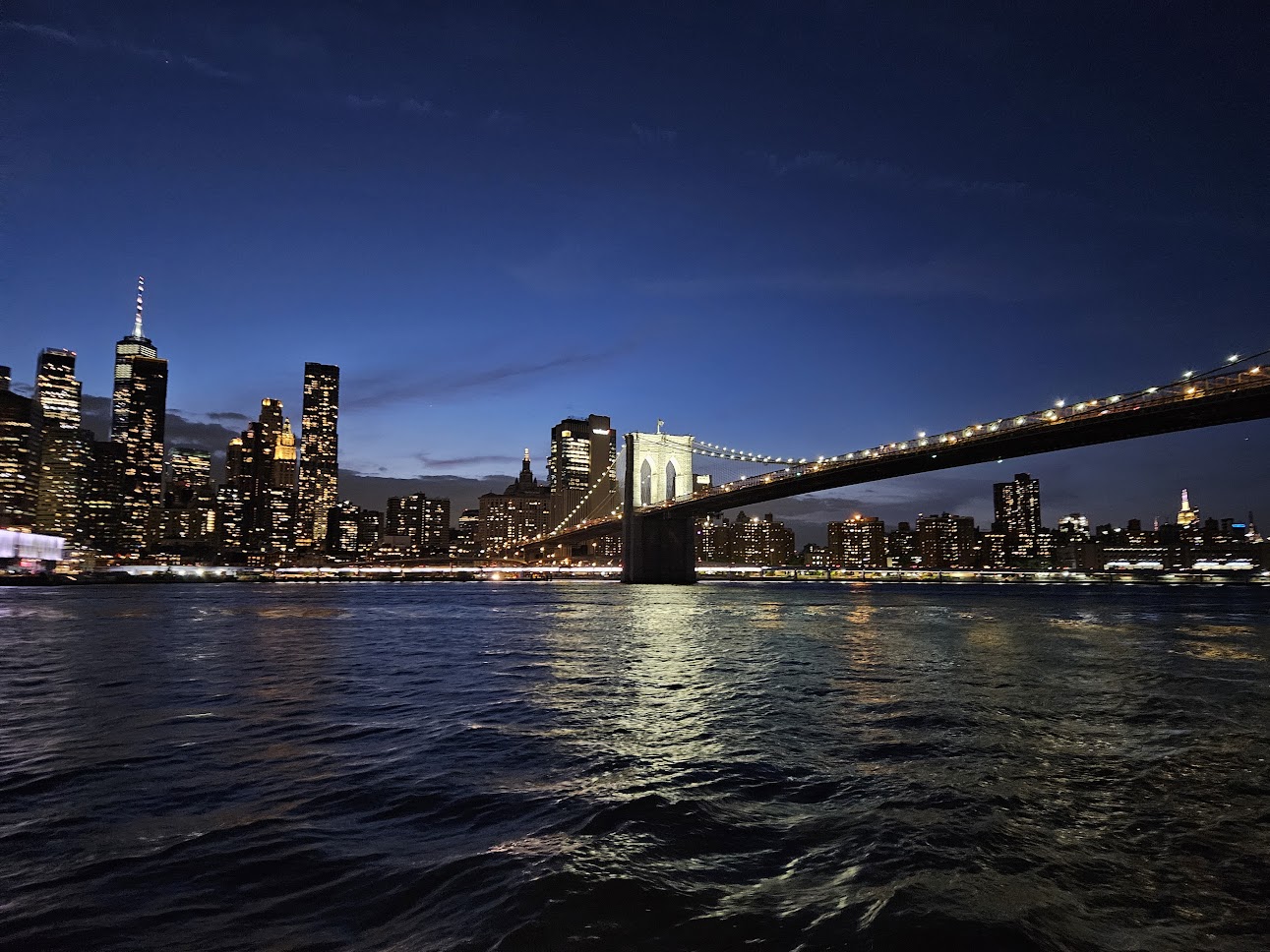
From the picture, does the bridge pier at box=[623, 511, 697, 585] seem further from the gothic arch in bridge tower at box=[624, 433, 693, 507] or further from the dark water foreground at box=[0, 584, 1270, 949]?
the dark water foreground at box=[0, 584, 1270, 949]

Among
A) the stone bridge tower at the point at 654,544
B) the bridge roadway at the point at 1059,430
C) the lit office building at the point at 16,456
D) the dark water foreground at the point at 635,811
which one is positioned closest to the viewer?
the dark water foreground at the point at 635,811

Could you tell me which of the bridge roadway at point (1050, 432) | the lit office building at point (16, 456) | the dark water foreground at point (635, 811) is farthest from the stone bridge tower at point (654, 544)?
the lit office building at point (16, 456)

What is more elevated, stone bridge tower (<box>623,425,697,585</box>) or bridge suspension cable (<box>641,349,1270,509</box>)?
bridge suspension cable (<box>641,349,1270,509</box>)

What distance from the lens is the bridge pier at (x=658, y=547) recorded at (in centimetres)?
8500

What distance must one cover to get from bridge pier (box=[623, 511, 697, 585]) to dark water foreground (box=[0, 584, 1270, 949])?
69602 mm

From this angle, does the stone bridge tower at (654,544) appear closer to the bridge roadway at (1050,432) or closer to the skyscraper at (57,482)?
the bridge roadway at (1050,432)

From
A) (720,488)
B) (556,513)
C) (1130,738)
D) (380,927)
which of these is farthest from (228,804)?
(556,513)

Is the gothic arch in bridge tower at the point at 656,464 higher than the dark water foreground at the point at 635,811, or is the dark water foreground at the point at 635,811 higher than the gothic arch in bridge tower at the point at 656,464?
the gothic arch in bridge tower at the point at 656,464

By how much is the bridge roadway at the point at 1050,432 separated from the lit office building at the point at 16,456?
173267 mm

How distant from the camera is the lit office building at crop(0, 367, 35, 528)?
551ft

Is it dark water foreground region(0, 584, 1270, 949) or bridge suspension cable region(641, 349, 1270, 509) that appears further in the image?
bridge suspension cable region(641, 349, 1270, 509)

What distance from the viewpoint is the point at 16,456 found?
17038 cm

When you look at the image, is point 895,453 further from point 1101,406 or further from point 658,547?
point 658,547

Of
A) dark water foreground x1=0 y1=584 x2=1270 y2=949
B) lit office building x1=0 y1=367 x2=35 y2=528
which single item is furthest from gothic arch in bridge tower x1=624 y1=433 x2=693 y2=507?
lit office building x1=0 y1=367 x2=35 y2=528
